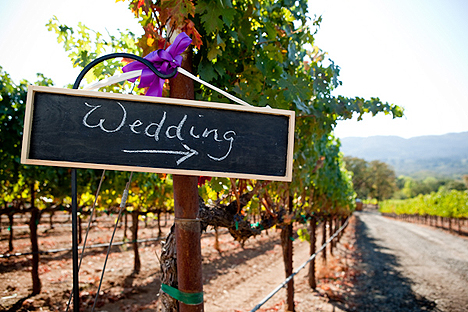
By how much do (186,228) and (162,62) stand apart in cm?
87

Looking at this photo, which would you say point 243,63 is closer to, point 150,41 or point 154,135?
point 150,41

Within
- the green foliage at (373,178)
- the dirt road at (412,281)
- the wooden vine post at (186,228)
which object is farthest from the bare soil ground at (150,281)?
the green foliage at (373,178)

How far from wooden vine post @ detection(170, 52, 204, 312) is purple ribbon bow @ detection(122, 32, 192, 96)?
0.63ft

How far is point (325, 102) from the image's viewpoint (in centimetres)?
312

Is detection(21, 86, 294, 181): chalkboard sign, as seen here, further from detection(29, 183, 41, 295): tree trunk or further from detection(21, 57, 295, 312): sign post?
detection(29, 183, 41, 295): tree trunk

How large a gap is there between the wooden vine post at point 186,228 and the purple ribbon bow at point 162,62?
0.63 ft

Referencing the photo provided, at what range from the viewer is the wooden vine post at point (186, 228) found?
1.74 metres

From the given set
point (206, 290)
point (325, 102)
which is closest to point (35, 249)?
point (206, 290)

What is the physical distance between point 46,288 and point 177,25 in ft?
30.5

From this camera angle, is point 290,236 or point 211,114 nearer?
point 211,114

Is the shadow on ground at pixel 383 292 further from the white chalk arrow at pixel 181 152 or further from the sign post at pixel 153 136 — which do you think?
the white chalk arrow at pixel 181 152

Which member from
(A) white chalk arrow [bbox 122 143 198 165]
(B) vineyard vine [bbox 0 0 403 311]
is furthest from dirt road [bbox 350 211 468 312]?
(A) white chalk arrow [bbox 122 143 198 165]

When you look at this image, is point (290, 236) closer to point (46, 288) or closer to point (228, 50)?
point (228, 50)

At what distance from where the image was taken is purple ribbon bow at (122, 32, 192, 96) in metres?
1.47
